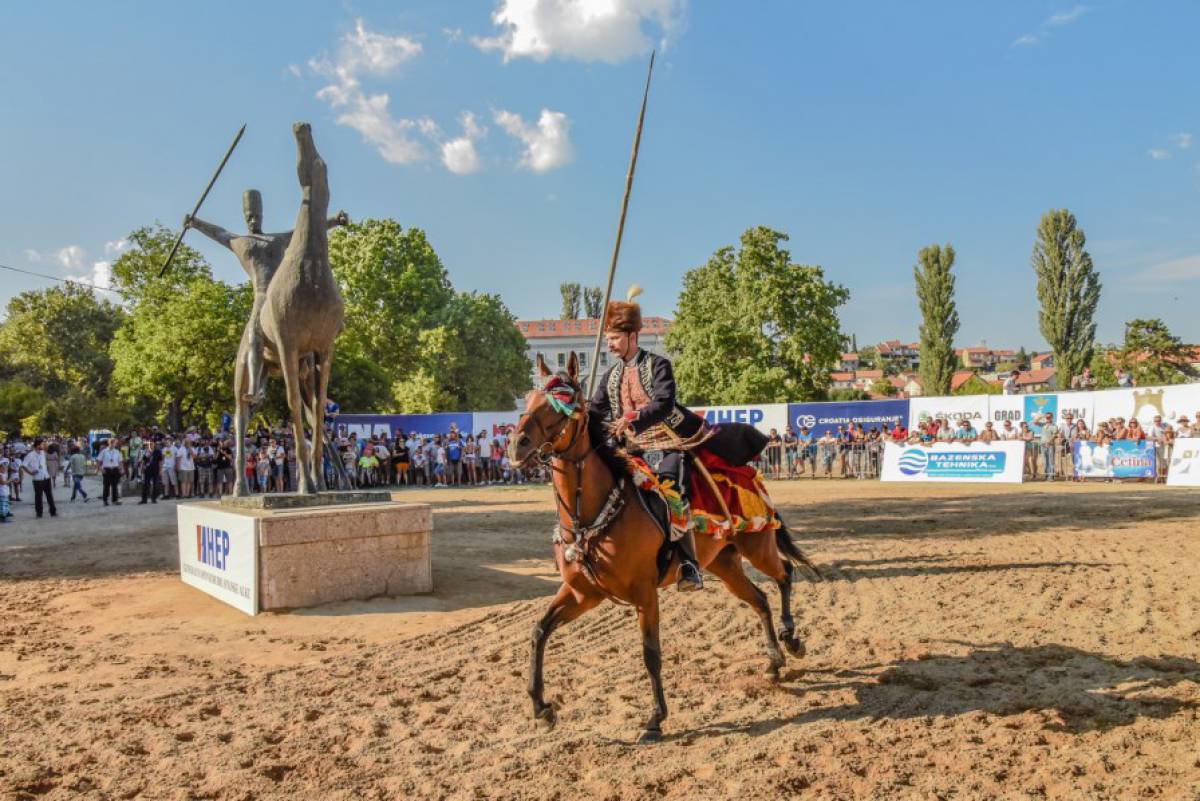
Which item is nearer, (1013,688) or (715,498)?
(1013,688)

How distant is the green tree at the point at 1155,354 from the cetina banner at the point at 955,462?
34.4 m

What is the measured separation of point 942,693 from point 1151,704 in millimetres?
1268

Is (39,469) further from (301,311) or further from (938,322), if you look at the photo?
(938,322)

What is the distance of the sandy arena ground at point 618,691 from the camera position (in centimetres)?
415

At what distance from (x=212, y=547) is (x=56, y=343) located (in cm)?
5448

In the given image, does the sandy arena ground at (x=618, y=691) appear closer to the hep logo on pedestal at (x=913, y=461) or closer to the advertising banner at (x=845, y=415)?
the hep logo on pedestal at (x=913, y=461)

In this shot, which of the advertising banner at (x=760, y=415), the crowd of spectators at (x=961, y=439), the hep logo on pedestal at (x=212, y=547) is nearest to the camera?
the hep logo on pedestal at (x=212, y=547)

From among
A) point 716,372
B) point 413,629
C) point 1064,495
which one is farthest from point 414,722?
point 716,372

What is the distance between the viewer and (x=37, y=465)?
1819cm

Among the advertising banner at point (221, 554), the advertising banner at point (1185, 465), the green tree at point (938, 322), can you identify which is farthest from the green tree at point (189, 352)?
the green tree at point (938, 322)

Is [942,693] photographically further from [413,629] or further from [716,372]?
[716,372]

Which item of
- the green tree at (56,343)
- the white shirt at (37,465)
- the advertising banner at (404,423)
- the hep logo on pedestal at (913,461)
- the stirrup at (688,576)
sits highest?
the green tree at (56,343)

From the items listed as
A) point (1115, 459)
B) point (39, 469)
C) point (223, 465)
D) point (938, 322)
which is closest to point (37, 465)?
point (39, 469)

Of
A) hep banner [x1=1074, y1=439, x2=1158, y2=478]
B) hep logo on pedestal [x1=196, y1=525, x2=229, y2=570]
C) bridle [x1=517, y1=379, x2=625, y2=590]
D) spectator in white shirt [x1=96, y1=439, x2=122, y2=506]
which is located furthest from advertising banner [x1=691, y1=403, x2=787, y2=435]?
bridle [x1=517, y1=379, x2=625, y2=590]
